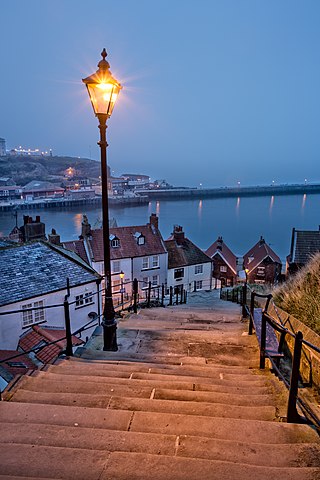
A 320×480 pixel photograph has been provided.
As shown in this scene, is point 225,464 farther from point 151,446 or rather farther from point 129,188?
point 129,188

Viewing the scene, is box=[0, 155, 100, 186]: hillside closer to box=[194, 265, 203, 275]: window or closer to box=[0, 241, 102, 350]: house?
box=[194, 265, 203, 275]: window

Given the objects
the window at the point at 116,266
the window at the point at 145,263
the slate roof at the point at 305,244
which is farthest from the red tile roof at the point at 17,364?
the slate roof at the point at 305,244

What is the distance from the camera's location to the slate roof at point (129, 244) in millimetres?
25298

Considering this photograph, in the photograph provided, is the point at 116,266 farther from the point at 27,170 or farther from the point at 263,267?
the point at 27,170

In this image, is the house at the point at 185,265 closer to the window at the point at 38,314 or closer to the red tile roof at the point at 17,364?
the window at the point at 38,314

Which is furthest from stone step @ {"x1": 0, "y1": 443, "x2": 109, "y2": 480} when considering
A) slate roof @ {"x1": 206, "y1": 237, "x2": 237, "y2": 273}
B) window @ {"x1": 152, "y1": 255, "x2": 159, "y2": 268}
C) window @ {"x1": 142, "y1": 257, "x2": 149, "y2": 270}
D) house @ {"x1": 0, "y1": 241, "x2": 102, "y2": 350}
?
slate roof @ {"x1": 206, "y1": 237, "x2": 237, "y2": 273}

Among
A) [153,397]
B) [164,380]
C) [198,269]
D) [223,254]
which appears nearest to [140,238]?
[198,269]

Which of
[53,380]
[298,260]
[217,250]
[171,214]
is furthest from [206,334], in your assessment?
[171,214]

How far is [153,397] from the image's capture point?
3.28 m

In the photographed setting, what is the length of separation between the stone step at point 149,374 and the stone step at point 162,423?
942 millimetres

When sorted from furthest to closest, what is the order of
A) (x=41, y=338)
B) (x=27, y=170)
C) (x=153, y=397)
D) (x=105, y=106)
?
(x=27, y=170), (x=41, y=338), (x=105, y=106), (x=153, y=397)

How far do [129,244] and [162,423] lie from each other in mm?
24037

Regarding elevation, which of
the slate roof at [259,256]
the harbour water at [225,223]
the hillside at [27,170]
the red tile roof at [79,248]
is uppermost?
the hillside at [27,170]

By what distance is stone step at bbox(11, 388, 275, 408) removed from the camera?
3113 mm
